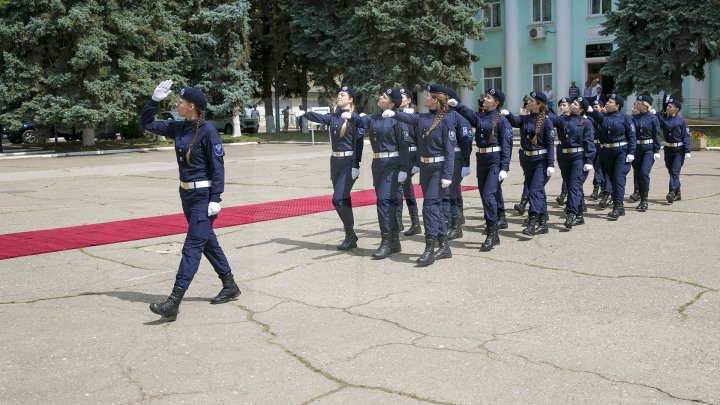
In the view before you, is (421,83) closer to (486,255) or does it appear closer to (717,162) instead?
(717,162)

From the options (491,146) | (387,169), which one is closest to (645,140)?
(491,146)

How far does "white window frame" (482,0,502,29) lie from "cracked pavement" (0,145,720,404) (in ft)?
110

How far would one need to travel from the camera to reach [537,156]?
35.2 feet

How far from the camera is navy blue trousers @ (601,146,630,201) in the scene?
12.3 metres

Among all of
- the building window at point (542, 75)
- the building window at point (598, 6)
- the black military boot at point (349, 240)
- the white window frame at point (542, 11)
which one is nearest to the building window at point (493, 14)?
the white window frame at point (542, 11)

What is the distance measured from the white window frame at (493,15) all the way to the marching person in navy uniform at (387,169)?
3591 cm

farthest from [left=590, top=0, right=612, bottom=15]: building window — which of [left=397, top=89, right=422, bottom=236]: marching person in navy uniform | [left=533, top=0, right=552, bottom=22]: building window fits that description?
[left=397, top=89, right=422, bottom=236]: marching person in navy uniform

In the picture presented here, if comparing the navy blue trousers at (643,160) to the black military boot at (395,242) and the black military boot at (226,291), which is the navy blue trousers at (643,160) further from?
the black military boot at (226,291)

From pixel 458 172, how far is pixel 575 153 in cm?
200

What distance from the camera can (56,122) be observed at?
31.8 metres

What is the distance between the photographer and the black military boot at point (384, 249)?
9.34 m

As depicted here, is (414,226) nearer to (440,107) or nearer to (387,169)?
(387,169)

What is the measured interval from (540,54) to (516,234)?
32.9 m

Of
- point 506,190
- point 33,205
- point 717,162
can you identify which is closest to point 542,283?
point 506,190
